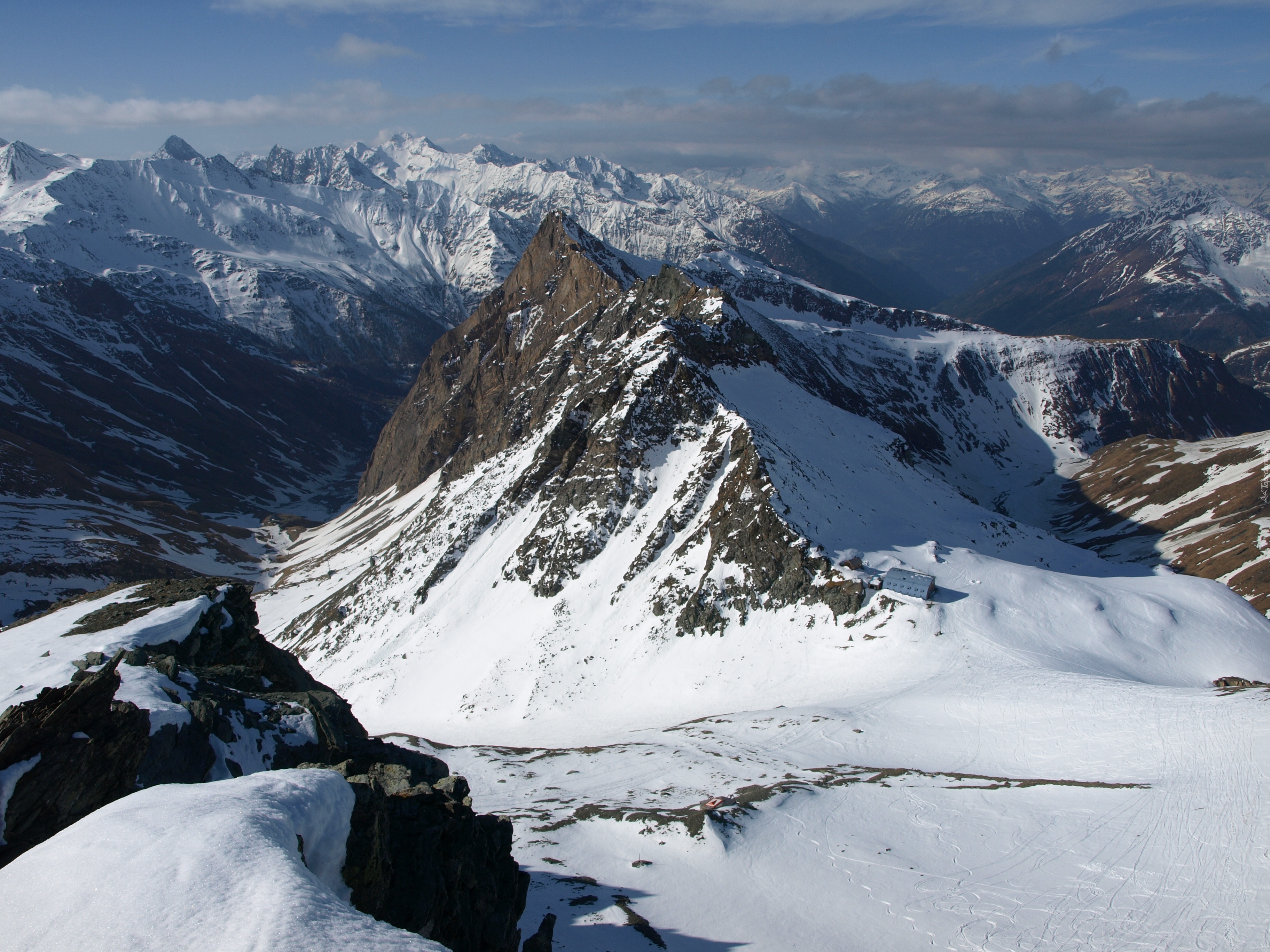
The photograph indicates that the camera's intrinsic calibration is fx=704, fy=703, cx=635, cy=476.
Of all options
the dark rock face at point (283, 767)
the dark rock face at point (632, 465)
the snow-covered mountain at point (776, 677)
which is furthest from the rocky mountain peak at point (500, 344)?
the dark rock face at point (283, 767)

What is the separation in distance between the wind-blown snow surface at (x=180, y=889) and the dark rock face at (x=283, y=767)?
153 inches

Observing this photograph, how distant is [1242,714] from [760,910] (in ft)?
90.9

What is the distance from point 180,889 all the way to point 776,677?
1963 inches

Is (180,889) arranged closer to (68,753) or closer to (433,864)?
(433,864)

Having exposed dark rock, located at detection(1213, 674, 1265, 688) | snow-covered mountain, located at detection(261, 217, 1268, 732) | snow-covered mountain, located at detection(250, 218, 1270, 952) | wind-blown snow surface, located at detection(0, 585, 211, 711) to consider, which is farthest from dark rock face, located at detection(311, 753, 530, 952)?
exposed dark rock, located at detection(1213, 674, 1265, 688)

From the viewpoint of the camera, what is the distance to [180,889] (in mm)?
9664

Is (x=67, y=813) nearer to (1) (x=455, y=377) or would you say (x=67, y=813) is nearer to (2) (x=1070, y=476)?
(1) (x=455, y=377)

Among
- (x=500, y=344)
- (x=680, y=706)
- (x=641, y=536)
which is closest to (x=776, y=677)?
(x=680, y=706)

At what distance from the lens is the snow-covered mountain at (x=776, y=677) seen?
25.9 meters

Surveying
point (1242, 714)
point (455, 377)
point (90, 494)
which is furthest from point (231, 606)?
point (90, 494)

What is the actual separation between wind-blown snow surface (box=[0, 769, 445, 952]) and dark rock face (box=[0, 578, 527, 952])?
153 inches

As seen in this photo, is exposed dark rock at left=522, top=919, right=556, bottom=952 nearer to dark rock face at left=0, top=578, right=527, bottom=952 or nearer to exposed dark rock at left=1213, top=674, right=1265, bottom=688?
dark rock face at left=0, top=578, right=527, bottom=952

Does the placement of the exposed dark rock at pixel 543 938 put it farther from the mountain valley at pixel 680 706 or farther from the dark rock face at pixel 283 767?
the dark rock face at pixel 283 767

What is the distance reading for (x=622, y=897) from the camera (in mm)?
25859
